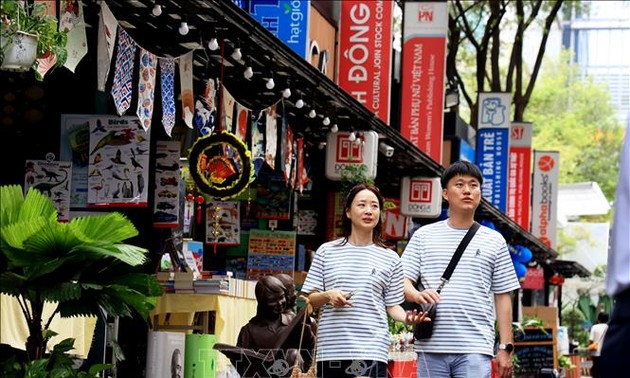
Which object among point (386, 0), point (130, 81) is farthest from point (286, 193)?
point (130, 81)

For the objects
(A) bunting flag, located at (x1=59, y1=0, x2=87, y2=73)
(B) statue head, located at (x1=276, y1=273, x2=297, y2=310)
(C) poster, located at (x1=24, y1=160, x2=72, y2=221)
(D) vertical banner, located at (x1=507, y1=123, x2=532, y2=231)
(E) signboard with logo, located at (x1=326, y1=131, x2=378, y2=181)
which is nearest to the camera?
(A) bunting flag, located at (x1=59, y1=0, x2=87, y2=73)

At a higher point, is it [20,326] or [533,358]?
[20,326]

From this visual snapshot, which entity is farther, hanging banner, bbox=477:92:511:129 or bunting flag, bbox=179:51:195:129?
hanging banner, bbox=477:92:511:129

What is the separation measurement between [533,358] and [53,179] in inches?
403

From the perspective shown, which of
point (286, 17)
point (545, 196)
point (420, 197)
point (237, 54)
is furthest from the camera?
point (545, 196)

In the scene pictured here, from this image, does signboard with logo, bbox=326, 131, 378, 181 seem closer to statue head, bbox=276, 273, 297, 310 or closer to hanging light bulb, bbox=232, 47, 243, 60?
hanging light bulb, bbox=232, 47, 243, 60

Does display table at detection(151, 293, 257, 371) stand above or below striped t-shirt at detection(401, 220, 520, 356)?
below

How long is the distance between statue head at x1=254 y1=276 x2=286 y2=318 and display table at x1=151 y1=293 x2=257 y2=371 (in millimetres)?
2401

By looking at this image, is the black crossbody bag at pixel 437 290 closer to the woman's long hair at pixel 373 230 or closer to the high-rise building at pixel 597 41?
the woman's long hair at pixel 373 230

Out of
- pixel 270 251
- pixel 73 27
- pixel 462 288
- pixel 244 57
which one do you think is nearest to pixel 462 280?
pixel 462 288

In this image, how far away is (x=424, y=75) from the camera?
24.9 m

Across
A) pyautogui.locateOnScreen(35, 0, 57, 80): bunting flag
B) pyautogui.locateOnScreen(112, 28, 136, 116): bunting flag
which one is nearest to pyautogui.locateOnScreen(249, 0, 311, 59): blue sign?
Answer: pyautogui.locateOnScreen(112, 28, 136, 116): bunting flag

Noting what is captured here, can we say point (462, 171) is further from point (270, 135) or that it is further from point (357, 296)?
point (270, 135)

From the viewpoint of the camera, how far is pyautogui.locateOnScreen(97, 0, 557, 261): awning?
11711 mm
